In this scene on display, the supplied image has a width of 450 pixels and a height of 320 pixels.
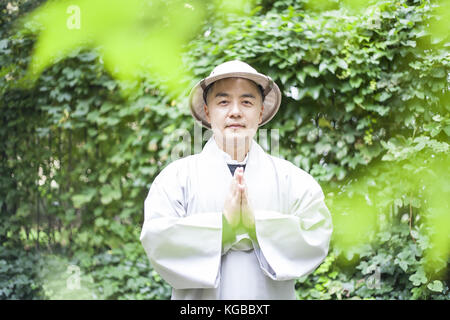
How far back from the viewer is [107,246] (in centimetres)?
455

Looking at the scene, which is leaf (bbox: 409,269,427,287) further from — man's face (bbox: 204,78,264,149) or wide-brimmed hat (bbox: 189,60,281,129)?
man's face (bbox: 204,78,264,149)

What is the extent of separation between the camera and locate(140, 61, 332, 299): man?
6.13 feet

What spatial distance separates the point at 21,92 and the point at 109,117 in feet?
Result: 3.57

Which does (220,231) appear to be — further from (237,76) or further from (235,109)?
(237,76)

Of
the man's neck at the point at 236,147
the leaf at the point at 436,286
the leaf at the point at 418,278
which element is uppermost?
the man's neck at the point at 236,147

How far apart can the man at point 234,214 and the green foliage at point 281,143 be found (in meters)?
1.61

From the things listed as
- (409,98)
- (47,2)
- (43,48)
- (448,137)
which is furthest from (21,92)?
(448,137)

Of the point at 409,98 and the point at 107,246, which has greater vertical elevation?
the point at 409,98

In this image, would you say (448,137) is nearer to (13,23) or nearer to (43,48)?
(43,48)

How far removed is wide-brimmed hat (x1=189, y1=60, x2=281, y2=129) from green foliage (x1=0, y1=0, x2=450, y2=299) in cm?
138

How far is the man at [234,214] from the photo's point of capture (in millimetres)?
1867

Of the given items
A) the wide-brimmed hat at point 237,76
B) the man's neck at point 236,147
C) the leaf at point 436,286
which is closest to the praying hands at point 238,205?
the man's neck at point 236,147

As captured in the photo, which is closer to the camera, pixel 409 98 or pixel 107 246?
pixel 409 98

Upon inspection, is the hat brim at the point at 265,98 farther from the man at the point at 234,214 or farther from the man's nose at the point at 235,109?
the man's nose at the point at 235,109
